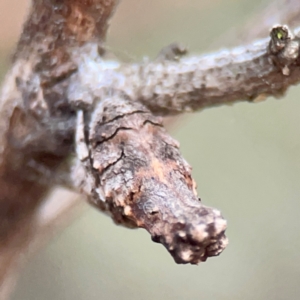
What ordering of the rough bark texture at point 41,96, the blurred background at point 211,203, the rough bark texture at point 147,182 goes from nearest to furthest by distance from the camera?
1. the rough bark texture at point 147,182
2. the rough bark texture at point 41,96
3. the blurred background at point 211,203

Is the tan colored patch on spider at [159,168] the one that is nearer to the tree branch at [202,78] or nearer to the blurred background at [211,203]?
the tree branch at [202,78]

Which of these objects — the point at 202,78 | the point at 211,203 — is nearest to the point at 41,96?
the point at 202,78

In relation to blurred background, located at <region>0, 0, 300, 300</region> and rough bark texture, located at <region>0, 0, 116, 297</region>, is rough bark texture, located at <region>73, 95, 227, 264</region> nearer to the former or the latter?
rough bark texture, located at <region>0, 0, 116, 297</region>

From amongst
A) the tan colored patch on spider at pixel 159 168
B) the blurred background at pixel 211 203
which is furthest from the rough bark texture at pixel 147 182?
the blurred background at pixel 211 203

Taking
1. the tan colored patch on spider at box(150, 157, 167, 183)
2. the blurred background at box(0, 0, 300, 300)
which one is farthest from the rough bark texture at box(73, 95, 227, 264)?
the blurred background at box(0, 0, 300, 300)

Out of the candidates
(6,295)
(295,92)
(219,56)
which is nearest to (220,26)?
(295,92)

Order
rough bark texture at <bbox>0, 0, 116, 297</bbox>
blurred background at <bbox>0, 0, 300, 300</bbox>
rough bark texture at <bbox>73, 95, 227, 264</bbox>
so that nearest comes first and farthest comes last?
rough bark texture at <bbox>73, 95, 227, 264</bbox>
rough bark texture at <bbox>0, 0, 116, 297</bbox>
blurred background at <bbox>0, 0, 300, 300</bbox>

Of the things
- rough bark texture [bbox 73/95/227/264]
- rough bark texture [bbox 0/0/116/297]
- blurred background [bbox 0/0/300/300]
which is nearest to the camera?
rough bark texture [bbox 73/95/227/264]

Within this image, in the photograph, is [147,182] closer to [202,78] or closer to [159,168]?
[159,168]

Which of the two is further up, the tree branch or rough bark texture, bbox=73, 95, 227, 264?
the tree branch
